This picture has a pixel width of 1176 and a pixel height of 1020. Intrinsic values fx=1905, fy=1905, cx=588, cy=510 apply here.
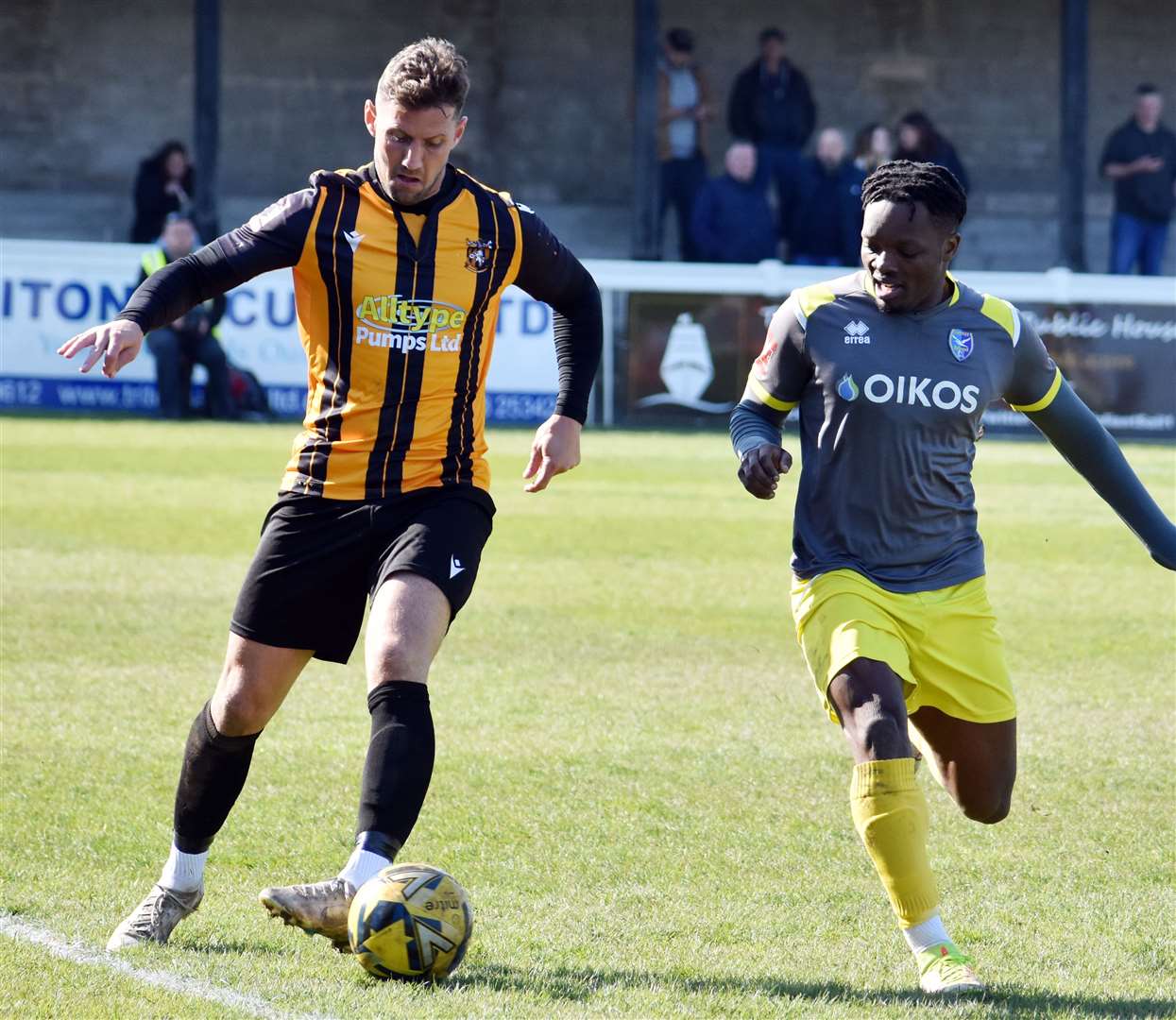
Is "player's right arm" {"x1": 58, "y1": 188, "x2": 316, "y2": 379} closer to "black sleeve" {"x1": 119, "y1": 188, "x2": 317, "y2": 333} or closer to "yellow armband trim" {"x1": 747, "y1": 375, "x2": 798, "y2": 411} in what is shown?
"black sleeve" {"x1": 119, "y1": 188, "x2": 317, "y2": 333}

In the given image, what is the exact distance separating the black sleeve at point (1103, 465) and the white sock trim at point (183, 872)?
94.1 inches

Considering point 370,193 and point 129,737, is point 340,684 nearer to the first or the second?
point 129,737

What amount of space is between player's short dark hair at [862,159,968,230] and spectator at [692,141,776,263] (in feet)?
59.3

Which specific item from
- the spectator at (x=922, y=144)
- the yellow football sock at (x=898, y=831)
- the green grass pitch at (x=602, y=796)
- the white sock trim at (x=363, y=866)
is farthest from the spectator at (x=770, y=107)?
the white sock trim at (x=363, y=866)

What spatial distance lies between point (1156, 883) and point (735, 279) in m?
15.6

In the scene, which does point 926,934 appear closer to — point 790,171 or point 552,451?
point 552,451

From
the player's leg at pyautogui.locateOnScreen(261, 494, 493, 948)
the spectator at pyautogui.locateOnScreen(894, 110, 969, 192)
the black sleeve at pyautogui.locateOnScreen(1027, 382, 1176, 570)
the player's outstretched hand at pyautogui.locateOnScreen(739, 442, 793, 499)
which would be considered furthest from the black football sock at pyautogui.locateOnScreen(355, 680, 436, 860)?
the spectator at pyautogui.locateOnScreen(894, 110, 969, 192)

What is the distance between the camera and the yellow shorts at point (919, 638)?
4.51 m

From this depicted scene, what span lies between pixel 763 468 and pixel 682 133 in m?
20.8

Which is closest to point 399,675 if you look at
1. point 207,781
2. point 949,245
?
point 207,781

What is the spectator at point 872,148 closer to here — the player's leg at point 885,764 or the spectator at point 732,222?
the spectator at point 732,222

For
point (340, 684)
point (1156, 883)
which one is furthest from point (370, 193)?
point (340, 684)

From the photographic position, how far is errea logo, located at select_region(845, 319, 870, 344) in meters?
4.66

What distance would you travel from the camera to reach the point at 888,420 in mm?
4617
